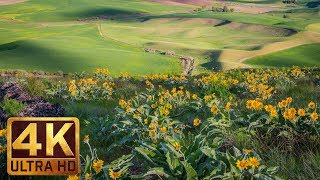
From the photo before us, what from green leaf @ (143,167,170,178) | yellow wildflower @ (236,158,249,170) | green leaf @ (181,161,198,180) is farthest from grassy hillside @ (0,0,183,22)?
yellow wildflower @ (236,158,249,170)

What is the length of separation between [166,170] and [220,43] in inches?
3071

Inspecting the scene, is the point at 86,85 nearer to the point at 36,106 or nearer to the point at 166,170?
the point at 36,106

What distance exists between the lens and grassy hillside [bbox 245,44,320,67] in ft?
172

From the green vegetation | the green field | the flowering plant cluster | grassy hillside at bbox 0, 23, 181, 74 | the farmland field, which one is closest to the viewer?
the farmland field

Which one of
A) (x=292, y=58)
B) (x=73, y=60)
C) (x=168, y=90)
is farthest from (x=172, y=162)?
(x=292, y=58)

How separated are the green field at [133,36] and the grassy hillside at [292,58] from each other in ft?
1.45

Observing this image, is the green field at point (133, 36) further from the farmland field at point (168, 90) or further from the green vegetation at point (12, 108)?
the green vegetation at point (12, 108)

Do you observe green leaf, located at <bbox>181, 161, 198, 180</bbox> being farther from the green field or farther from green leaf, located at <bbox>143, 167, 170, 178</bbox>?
the green field

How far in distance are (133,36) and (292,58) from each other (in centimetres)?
3660

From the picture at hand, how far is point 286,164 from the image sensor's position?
463 centimetres

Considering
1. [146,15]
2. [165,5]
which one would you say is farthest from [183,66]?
[165,5]

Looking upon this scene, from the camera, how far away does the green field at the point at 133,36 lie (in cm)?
4441

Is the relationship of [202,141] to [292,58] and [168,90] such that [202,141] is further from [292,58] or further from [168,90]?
[292,58]

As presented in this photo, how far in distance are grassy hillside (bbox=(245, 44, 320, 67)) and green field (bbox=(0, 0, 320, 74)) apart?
1.45 ft
